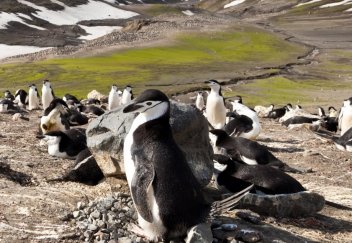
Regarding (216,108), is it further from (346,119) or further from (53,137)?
(53,137)

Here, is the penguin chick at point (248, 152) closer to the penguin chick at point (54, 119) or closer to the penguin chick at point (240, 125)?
the penguin chick at point (240, 125)

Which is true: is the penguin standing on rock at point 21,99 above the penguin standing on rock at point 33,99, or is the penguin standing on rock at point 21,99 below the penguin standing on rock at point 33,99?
below

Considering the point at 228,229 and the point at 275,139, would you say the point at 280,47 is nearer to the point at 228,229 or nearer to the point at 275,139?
the point at 275,139

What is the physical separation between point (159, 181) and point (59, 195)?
246cm

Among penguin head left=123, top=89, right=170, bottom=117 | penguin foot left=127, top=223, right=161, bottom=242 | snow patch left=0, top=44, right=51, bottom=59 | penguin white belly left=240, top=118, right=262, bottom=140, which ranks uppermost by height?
penguin head left=123, top=89, right=170, bottom=117

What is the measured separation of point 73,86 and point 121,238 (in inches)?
1218

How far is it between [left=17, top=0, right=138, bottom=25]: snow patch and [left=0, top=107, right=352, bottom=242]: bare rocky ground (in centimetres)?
8324

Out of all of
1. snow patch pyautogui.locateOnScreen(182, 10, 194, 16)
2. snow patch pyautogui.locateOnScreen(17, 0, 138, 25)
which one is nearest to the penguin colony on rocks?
snow patch pyautogui.locateOnScreen(17, 0, 138, 25)

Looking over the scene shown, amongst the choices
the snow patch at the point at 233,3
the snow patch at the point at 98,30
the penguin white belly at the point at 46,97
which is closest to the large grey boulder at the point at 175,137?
the penguin white belly at the point at 46,97

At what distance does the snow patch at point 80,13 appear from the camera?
3691 inches

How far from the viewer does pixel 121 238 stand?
22.3 ft

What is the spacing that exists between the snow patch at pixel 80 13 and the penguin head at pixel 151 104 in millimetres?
88501

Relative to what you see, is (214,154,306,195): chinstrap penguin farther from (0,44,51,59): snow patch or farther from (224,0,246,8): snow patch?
(224,0,246,8): snow patch

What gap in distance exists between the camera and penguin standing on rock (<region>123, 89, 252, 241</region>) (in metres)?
6.44
